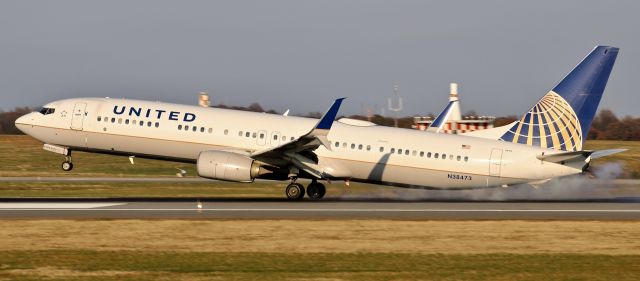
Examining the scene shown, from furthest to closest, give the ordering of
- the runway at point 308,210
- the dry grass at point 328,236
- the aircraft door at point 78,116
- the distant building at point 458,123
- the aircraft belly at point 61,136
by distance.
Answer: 1. the distant building at point 458,123
2. the aircraft belly at point 61,136
3. the aircraft door at point 78,116
4. the runway at point 308,210
5. the dry grass at point 328,236

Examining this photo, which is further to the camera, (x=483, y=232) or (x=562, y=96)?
(x=562, y=96)

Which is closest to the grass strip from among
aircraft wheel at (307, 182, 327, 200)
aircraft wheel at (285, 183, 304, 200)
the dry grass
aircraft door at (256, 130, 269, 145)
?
the dry grass

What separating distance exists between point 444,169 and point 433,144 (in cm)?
114

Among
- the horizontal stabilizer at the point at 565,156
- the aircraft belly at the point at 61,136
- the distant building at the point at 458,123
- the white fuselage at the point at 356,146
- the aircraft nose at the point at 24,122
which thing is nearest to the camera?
the horizontal stabilizer at the point at 565,156

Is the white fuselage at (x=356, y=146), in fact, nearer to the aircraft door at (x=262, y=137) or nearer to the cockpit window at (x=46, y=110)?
the aircraft door at (x=262, y=137)

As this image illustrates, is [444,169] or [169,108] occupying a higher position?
[169,108]

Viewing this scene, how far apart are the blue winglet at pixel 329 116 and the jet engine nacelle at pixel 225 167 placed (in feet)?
10.7

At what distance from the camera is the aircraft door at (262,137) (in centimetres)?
3838

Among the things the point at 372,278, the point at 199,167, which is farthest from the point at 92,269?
the point at 199,167

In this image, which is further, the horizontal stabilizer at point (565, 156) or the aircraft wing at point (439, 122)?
the aircraft wing at point (439, 122)

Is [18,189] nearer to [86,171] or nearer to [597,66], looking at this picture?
[86,171]

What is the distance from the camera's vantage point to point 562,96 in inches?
1559

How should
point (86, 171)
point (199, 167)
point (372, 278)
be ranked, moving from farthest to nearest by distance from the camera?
point (86, 171) < point (199, 167) < point (372, 278)

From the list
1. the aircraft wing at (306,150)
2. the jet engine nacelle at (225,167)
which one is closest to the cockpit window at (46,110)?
the jet engine nacelle at (225,167)
